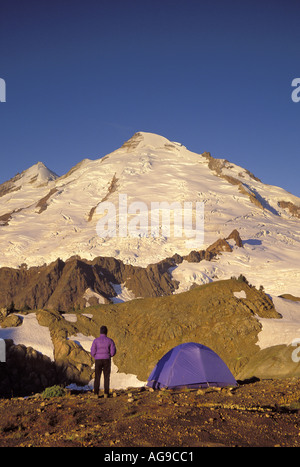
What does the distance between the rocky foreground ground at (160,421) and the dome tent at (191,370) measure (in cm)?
802

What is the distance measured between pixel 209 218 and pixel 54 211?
70840 mm

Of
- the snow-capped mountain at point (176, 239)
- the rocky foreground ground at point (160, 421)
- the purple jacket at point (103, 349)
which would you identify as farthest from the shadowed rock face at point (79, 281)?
the rocky foreground ground at point (160, 421)

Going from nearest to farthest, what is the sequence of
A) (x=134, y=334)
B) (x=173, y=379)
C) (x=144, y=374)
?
(x=173, y=379), (x=144, y=374), (x=134, y=334)

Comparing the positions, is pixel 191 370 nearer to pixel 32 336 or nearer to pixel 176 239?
pixel 32 336

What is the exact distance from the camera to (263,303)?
4197cm

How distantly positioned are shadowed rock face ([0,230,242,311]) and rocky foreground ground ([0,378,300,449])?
10239 cm

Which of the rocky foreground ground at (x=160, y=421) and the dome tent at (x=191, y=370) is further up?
the rocky foreground ground at (x=160, y=421)

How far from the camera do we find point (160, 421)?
10016 mm

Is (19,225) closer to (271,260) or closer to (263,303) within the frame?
(271,260)

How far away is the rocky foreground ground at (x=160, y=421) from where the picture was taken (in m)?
8.70

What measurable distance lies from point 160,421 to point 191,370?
1298cm

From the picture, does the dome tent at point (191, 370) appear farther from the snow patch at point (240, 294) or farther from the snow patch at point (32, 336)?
the snow patch at point (240, 294)

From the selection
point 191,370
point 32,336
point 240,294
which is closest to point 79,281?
point 32,336
